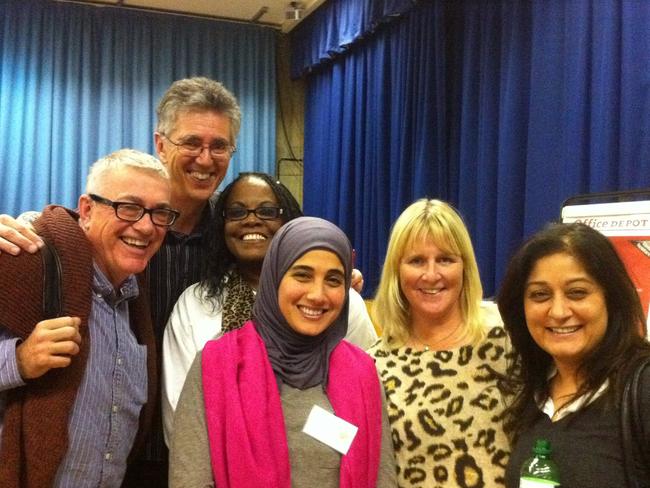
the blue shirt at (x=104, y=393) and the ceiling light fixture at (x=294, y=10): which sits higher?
the ceiling light fixture at (x=294, y=10)

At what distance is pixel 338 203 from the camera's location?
5.17 metres

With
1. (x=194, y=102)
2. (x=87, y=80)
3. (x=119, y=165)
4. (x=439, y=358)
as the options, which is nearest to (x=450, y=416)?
(x=439, y=358)

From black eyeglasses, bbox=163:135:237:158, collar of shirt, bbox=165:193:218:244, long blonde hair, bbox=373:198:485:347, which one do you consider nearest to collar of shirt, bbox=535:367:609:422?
long blonde hair, bbox=373:198:485:347

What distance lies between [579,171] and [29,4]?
4516mm

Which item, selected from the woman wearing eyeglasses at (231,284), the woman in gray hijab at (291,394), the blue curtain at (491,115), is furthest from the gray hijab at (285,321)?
the blue curtain at (491,115)

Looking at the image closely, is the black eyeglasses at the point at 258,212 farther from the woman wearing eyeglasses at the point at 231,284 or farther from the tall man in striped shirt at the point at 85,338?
the tall man in striped shirt at the point at 85,338

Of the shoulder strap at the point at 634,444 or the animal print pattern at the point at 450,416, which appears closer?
the shoulder strap at the point at 634,444

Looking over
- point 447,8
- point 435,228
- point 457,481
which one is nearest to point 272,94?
point 447,8

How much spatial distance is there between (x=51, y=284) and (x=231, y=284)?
0.71m

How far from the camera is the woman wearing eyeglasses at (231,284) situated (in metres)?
1.97

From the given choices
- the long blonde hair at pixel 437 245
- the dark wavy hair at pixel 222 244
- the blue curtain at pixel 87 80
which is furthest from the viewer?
the blue curtain at pixel 87 80

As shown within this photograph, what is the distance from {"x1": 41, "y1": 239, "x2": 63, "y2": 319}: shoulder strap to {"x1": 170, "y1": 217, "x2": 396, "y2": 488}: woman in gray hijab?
15.1 inches

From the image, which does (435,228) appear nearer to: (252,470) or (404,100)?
(252,470)

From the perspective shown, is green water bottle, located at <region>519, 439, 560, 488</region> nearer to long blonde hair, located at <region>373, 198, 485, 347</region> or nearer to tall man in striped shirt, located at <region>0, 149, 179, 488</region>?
long blonde hair, located at <region>373, 198, 485, 347</region>
